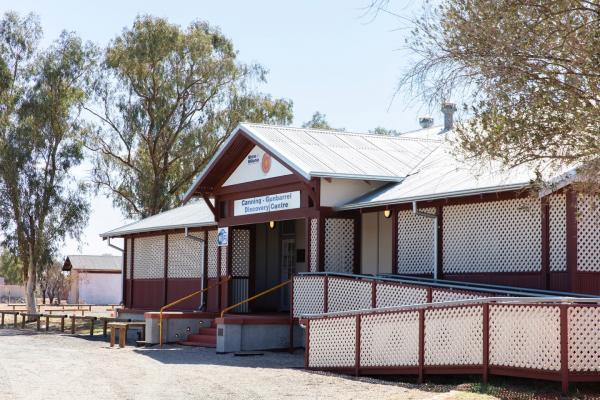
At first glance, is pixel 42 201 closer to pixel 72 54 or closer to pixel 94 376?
pixel 72 54

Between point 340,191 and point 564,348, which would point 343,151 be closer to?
point 340,191

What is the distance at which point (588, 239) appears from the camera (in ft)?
55.4

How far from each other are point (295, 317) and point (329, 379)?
567 centimetres

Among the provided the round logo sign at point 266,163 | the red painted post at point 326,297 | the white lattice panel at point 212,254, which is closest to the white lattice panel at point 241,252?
the white lattice panel at point 212,254

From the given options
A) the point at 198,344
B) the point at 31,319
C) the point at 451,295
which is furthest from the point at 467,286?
the point at 31,319

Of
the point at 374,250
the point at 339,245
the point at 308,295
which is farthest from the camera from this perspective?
the point at 374,250

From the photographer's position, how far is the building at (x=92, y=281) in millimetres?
71062

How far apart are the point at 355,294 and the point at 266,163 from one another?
211 inches

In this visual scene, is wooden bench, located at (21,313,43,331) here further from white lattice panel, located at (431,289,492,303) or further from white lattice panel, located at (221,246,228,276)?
white lattice panel, located at (431,289,492,303)

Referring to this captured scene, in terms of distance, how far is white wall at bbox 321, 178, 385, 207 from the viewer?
21891mm

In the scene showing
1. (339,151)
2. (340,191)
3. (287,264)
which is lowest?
(287,264)

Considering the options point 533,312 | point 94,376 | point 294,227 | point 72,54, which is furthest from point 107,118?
point 533,312

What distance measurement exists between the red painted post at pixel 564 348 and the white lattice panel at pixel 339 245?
932cm

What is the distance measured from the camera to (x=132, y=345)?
25062 millimetres
